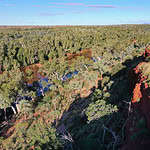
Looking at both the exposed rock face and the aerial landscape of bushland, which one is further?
the aerial landscape of bushland

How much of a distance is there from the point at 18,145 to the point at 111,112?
15.1 m

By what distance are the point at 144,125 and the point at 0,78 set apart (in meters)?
40.3

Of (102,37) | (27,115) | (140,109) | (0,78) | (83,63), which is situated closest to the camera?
(140,109)

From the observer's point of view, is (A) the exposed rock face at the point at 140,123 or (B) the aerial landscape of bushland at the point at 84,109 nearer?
(A) the exposed rock face at the point at 140,123

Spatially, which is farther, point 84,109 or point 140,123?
point 84,109

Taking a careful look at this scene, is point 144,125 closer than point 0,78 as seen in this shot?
Yes

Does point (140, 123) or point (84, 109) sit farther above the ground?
point (140, 123)

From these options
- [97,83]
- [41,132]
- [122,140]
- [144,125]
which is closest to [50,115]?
[41,132]

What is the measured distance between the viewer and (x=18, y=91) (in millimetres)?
38250

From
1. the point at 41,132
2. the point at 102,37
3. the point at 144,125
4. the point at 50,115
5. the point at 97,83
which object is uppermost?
the point at 102,37

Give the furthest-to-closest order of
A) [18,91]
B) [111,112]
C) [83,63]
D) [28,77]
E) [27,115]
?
[83,63]
[28,77]
[18,91]
[27,115]
[111,112]

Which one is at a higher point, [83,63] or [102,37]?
[102,37]

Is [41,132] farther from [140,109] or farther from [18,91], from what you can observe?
[18,91]

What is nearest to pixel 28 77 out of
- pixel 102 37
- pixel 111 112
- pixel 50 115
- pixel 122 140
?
pixel 50 115
